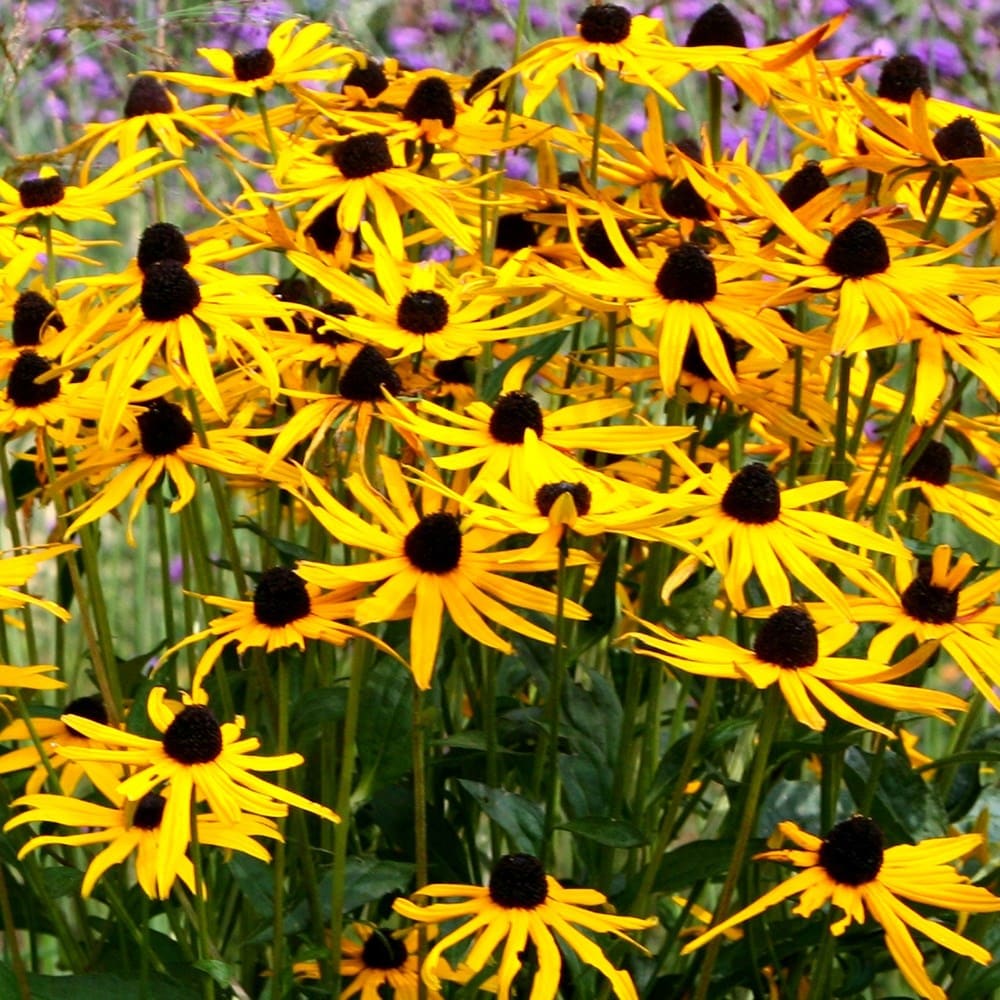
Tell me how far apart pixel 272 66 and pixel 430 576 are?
67 centimetres

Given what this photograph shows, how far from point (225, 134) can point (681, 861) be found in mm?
794

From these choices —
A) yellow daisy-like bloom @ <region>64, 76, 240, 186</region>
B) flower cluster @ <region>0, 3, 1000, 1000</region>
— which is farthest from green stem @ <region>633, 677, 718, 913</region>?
yellow daisy-like bloom @ <region>64, 76, 240, 186</region>

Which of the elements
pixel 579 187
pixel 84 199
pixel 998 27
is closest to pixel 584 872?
pixel 579 187

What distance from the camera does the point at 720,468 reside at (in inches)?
45.0

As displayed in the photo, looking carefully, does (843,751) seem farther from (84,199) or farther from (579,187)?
(84,199)

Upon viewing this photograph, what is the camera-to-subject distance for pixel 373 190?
1.33 meters

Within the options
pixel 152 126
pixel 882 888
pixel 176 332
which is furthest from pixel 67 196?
pixel 882 888

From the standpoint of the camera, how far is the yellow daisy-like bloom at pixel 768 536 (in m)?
1.04

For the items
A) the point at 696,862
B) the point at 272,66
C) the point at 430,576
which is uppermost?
the point at 272,66

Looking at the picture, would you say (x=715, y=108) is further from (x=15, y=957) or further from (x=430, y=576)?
(x=15, y=957)

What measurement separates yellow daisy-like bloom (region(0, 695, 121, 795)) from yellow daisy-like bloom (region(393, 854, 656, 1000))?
0.28 meters

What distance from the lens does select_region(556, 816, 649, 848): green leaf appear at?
1.08 m

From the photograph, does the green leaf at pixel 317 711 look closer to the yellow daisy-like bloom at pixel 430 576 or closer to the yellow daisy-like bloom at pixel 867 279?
the yellow daisy-like bloom at pixel 430 576

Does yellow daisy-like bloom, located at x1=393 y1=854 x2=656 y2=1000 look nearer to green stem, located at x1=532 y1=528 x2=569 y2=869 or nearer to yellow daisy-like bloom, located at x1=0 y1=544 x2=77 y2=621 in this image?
green stem, located at x1=532 y1=528 x2=569 y2=869
